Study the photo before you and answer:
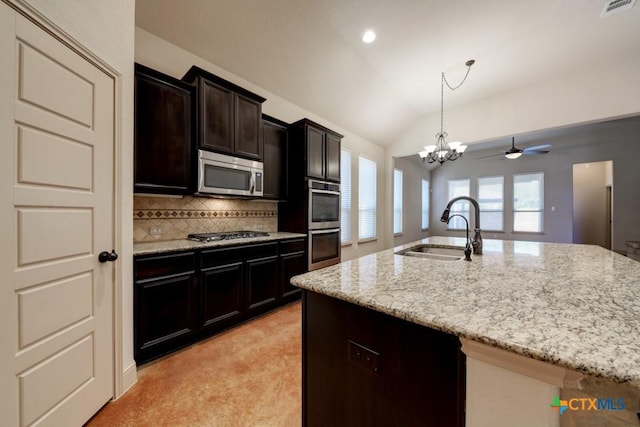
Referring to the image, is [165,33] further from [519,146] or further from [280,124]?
[519,146]

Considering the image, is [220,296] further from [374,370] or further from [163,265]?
[374,370]

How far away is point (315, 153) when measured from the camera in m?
3.35

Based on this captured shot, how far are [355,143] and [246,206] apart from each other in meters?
2.83

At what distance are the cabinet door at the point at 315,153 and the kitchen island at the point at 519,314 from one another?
2.10m

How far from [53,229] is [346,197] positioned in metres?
3.97

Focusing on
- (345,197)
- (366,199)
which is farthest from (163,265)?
(366,199)

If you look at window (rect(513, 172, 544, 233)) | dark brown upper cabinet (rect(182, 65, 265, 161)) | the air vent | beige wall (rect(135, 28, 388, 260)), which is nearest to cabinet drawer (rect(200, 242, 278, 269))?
dark brown upper cabinet (rect(182, 65, 265, 161))

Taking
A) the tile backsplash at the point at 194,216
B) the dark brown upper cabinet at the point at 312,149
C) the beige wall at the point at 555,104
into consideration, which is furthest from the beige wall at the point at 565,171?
the tile backsplash at the point at 194,216

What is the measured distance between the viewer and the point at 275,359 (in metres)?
1.95

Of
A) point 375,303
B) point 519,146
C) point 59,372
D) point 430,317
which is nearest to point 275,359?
point 59,372

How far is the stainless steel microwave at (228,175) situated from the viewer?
230cm

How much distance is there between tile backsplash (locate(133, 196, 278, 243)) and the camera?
7.49 feet

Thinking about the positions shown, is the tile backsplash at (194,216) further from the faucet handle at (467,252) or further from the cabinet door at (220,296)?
the faucet handle at (467,252)

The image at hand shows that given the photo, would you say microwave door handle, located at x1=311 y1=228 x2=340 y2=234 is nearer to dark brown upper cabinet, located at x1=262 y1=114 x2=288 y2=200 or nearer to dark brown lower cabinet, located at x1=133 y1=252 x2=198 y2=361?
dark brown upper cabinet, located at x1=262 y1=114 x2=288 y2=200
